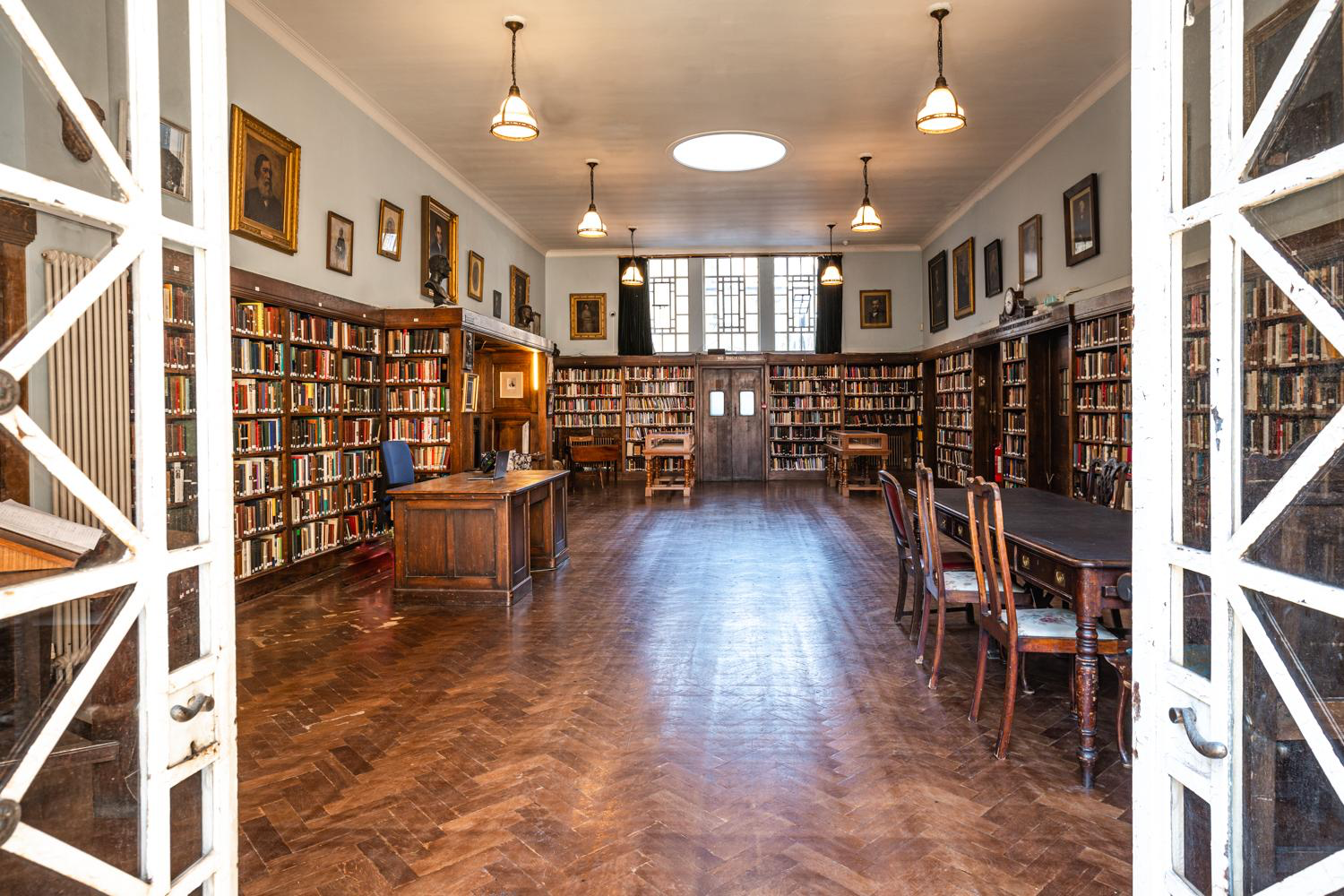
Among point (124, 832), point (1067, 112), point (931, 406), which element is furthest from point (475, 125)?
point (931, 406)

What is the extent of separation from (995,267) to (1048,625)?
8.85 meters

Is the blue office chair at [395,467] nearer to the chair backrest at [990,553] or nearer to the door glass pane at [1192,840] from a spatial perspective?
the chair backrest at [990,553]

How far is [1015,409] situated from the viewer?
9.41 meters

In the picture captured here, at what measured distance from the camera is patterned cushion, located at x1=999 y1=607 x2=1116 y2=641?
9.46ft

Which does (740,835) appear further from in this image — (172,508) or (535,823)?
(172,508)

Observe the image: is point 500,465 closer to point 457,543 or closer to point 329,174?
point 457,543

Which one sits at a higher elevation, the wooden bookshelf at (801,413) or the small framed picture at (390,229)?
the small framed picture at (390,229)

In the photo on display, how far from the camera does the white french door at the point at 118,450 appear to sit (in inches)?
39.8

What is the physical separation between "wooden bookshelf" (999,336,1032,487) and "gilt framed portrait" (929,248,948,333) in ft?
11.7

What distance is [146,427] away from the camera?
47.6 inches

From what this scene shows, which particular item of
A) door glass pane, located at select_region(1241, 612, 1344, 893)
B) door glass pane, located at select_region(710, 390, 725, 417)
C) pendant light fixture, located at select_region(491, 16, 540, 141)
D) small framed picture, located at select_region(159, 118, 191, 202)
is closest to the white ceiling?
pendant light fixture, located at select_region(491, 16, 540, 141)

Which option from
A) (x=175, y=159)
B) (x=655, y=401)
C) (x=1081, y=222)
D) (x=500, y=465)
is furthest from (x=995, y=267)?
(x=175, y=159)

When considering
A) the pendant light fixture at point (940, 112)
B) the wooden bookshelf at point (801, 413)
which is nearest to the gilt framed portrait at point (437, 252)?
the pendant light fixture at point (940, 112)

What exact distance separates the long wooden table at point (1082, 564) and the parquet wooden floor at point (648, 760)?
0.80 ft
